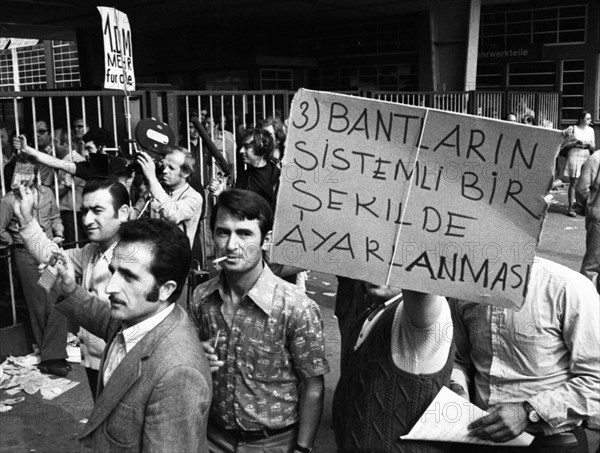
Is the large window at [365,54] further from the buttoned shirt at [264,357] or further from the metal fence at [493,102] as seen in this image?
the buttoned shirt at [264,357]

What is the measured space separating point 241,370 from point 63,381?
3.55 meters

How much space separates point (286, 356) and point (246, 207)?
2.03ft

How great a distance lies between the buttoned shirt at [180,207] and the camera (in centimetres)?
529

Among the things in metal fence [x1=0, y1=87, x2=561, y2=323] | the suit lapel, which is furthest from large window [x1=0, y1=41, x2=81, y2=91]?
the suit lapel

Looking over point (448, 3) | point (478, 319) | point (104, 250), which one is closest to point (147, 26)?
point (448, 3)

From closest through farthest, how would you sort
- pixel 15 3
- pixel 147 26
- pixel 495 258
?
pixel 495 258, pixel 15 3, pixel 147 26

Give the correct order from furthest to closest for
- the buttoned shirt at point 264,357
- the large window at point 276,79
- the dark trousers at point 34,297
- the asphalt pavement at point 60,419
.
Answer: the large window at point 276,79 < the dark trousers at point 34,297 < the asphalt pavement at point 60,419 < the buttoned shirt at point 264,357

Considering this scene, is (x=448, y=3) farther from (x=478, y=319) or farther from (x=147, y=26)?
(x=478, y=319)

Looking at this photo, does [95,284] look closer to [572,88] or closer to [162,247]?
[162,247]

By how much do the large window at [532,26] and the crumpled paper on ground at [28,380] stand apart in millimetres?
16639

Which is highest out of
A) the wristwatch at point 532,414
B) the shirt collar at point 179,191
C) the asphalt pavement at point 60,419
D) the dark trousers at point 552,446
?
the shirt collar at point 179,191

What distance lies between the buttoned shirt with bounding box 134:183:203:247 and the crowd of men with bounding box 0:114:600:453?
201cm

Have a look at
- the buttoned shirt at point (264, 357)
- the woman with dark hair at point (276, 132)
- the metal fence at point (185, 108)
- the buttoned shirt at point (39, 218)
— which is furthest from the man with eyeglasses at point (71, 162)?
the buttoned shirt at point (264, 357)

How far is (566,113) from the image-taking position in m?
19.6
